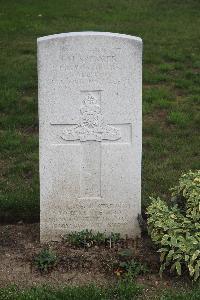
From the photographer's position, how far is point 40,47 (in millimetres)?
4953

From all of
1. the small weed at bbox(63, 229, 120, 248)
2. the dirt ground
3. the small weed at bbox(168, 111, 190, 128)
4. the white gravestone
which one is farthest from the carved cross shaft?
the small weed at bbox(168, 111, 190, 128)

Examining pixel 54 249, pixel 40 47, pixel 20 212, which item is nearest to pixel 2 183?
pixel 20 212

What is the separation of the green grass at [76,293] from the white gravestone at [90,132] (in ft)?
2.58

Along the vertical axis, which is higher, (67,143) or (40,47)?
(40,47)

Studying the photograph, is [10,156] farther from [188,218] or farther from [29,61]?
[29,61]

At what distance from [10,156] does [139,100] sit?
2.48 meters

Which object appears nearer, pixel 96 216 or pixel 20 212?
pixel 96 216

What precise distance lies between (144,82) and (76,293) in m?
5.55

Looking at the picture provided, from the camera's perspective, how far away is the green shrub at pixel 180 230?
186 inches

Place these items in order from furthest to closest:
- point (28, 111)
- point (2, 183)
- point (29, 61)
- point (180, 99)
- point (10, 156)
→ point (29, 61)
point (180, 99)
point (28, 111)
point (10, 156)
point (2, 183)

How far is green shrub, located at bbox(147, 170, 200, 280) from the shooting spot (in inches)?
186

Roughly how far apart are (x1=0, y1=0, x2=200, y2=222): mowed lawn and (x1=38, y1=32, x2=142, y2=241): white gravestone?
2.32 ft

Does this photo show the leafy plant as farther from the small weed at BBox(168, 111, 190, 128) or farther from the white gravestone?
the small weed at BBox(168, 111, 190, 128)

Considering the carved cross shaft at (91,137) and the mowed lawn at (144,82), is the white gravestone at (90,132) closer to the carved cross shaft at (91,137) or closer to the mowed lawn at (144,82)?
the carved cross shaft at (91,137)
